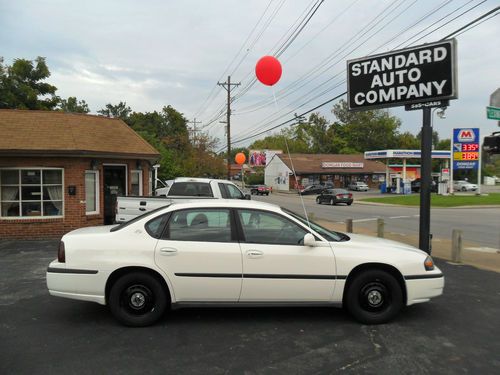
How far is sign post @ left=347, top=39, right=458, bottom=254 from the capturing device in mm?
8312

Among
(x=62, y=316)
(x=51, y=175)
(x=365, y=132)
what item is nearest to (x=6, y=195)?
(x=51, y=175)

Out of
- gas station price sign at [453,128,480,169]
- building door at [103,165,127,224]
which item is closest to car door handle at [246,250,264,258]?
building door at [103,165,127,224]

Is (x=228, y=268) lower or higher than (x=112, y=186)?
lower

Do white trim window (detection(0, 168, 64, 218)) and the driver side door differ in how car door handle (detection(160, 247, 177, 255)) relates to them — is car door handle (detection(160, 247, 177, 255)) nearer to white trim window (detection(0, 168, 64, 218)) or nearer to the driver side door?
the driver side door

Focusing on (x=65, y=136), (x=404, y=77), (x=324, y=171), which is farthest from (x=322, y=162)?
(x=404, y=77)

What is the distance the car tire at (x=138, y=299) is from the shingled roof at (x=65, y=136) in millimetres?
8327

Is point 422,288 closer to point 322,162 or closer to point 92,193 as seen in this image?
point 92,193

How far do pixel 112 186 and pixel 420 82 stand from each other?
9.93m

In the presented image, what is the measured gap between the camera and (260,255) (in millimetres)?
4832

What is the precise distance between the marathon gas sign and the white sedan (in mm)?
4678

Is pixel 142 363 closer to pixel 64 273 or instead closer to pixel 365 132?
pixel 64 273

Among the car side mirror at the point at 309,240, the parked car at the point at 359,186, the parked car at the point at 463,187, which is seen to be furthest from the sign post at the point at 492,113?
the parked car at the point at 359,186

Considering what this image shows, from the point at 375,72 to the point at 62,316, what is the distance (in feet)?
24.6

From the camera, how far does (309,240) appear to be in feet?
15.7
